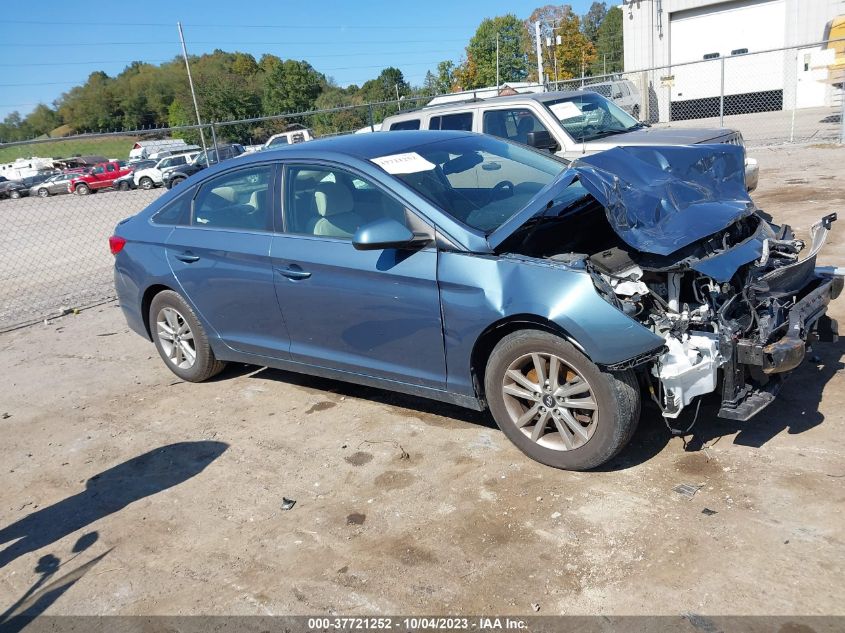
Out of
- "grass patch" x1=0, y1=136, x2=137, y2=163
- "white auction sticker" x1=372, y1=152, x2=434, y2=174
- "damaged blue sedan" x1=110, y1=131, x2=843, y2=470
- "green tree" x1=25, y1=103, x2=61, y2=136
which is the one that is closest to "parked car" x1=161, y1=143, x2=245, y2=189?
"damaged blue sedan" x1=110, y1=131, x2=843, y2=470

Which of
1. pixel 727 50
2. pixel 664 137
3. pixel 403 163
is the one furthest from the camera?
pixel 727 50

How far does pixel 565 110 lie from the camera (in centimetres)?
925

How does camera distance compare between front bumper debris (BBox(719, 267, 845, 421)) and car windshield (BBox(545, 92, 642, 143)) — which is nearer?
front bumper debris (BBox(719, 267, 845, 421))

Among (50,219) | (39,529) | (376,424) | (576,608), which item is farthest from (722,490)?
(50,219)

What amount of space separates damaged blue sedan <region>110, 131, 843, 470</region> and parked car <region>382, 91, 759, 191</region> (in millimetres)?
4012

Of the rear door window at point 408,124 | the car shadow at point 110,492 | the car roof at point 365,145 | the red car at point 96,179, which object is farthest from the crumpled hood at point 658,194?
the red car at point 96,179

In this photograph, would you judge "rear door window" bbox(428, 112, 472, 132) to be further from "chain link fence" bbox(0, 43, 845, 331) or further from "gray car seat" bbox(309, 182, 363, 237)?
"gray car seat" bbox(309, 182, 363, 237)

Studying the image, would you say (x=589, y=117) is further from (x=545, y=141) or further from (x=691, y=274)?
(x=691, y=274)

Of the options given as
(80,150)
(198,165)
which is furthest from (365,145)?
(80,150)

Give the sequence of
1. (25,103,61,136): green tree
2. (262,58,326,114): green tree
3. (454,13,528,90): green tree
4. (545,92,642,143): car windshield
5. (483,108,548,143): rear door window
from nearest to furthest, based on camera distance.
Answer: (545,92,642,143): car windshield
(483,108,548,143): rear door window
(454,13,528,90): green tree
(262,58,326,114): green tree
(25,103,61,136): green tree

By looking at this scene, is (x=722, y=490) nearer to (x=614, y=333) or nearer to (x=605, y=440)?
(x=605, y=440)

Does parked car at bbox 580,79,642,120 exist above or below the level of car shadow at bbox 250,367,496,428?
above

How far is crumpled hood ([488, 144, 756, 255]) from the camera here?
3.68 metres

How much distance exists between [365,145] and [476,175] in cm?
76
